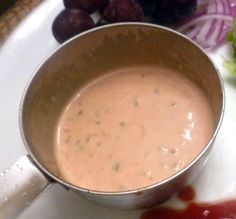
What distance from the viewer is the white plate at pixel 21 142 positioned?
0.88 metres

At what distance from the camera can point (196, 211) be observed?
2.83 feet

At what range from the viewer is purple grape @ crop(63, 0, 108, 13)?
1.03 m

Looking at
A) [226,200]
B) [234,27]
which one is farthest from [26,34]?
[226,200]

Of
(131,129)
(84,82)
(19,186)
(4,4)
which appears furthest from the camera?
(4,4)

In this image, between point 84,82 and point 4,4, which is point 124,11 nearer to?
point 84,82

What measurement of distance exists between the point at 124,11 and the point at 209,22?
A: 198 mm

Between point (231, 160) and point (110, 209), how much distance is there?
218 millimetres

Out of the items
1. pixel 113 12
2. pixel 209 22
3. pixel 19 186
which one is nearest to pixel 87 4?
pixel 113 12

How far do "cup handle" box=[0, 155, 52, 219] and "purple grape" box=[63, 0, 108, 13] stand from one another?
0.36 meters

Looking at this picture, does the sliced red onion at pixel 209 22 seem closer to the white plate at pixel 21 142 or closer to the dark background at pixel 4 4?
the white plate at pixel 21 142

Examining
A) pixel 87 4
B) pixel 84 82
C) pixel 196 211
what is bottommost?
pixel 196 211

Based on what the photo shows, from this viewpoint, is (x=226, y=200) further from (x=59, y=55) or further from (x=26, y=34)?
(x=26, y=34)

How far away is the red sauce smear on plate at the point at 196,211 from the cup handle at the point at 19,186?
19 cm

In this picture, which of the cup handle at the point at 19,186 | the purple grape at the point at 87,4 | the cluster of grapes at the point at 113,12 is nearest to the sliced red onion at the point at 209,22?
the cluster of grapes at the point at 113,12
